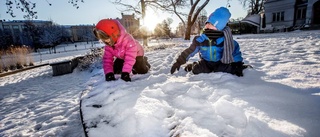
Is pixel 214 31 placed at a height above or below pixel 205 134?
above

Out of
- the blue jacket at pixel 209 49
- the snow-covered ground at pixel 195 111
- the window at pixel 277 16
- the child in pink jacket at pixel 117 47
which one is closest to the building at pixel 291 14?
the window at pixel 277 16

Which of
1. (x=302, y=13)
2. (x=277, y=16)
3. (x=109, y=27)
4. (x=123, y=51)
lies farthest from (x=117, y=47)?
(x=277, y=16)

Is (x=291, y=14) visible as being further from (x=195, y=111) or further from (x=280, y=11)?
(x=195, y=111)

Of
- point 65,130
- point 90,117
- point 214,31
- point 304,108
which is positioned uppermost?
point 214,31

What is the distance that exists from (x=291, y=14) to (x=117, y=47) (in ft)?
76.1

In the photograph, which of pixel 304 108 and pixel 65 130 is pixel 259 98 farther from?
pixel 65 130

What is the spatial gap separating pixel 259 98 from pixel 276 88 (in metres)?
0.33

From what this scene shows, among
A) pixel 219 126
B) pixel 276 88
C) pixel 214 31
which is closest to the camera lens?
pixel 219 126

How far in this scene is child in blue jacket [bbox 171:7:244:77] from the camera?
7.08ft

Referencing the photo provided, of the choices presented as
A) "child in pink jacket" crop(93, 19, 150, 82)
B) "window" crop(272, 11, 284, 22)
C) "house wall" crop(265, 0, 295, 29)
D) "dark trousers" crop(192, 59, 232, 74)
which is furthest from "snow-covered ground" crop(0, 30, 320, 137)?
"window" crop(272, 11, 284, 22)

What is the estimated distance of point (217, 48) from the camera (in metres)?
2.31

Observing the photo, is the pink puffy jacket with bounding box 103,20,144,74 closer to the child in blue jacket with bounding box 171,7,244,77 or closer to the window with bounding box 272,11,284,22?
the child in blue jacket with bounding box 171,7,244,77

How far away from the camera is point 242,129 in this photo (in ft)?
3.36

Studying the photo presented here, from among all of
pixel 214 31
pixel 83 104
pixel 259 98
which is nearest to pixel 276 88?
pixel 259 98
